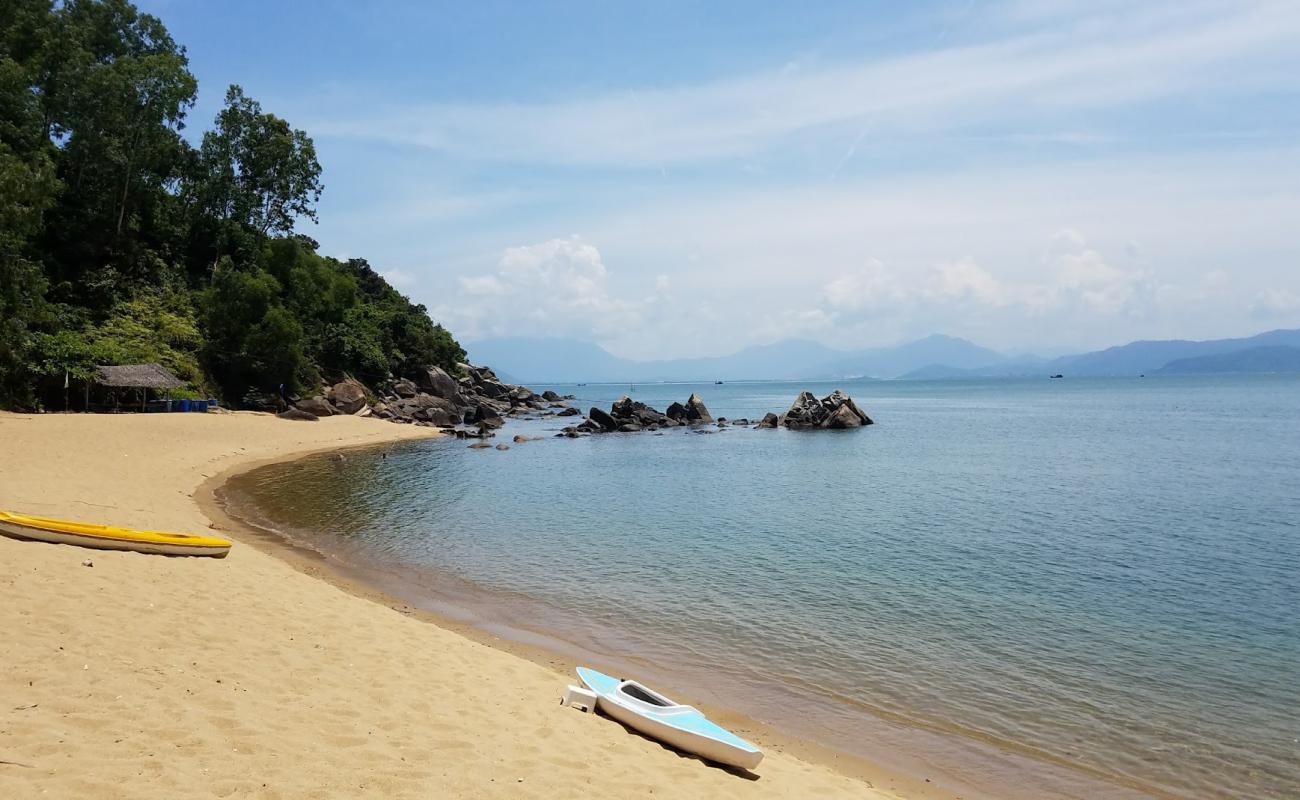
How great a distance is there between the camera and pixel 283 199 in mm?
68062

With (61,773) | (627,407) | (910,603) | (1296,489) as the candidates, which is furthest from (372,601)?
(627,407)

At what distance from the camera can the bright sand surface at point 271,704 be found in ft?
20.5

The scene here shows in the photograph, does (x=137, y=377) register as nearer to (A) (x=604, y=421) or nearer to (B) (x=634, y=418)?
(A) (x=604, y=421)

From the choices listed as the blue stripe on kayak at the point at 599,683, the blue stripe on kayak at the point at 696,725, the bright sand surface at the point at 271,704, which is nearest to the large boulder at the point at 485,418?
the bright sand surface at the point at 271,704

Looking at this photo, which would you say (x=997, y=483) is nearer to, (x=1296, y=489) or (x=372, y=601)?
(x=1296, y=489)

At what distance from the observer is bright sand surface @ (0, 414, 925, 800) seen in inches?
246

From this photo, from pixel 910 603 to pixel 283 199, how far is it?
69220mm

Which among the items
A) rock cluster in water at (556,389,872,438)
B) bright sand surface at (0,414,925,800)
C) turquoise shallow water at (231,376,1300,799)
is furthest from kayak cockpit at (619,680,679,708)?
rock cluster in water at (556,389,872,438)

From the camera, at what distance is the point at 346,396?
63000 mm

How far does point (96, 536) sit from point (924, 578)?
747 inches

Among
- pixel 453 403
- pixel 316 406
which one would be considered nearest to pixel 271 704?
pixel 316 406

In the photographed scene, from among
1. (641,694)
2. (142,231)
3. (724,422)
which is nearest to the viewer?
(641,694)

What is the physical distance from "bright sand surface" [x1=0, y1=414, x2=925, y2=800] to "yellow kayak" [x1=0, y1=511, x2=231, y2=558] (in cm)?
39

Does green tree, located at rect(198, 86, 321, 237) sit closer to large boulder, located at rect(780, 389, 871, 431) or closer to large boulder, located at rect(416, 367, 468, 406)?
large boulder, located at rect(416, 367, 468, 406)
